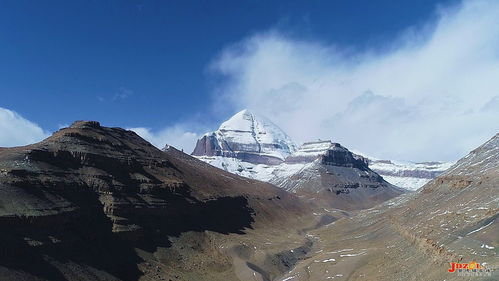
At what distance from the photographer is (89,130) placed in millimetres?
136625

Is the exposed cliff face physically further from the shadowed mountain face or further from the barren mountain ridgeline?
the shadowed mountain face

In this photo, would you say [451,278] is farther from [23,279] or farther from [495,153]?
[495,153]

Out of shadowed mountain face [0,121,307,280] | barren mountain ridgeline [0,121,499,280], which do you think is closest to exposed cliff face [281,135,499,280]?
barren mountain ridgeline [0,121,499,280]

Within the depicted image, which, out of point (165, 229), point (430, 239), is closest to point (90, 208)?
point (165, 229)

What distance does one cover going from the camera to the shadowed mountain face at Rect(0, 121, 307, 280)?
2864 inches

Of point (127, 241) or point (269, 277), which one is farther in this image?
point (269, 277)

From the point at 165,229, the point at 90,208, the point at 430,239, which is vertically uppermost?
the point at 90,208

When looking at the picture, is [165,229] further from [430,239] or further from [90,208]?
[430,239]

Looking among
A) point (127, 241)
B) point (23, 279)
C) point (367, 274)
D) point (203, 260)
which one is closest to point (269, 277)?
point (203, 260)

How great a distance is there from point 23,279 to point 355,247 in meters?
82.2

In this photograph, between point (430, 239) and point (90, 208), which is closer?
point (430, 239)

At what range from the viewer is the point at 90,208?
9556 cm

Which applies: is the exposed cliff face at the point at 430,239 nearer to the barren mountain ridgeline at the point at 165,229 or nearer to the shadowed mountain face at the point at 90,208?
the barren mountain ridgeline at the point at 165,229

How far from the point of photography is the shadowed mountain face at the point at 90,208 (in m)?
72.8
